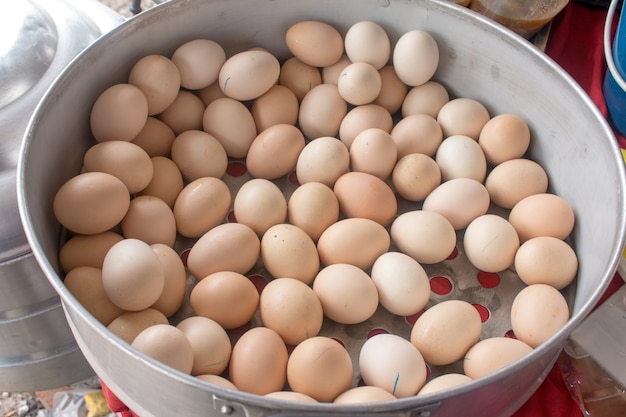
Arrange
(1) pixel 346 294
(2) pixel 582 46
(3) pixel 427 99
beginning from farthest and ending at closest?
(2) pixel 582 46
(3) pixel 427 99
(1) pixel 346 294

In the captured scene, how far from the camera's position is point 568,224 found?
0.80 metres

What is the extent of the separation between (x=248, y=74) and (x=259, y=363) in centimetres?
42

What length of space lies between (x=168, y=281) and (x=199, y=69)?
1.10ft

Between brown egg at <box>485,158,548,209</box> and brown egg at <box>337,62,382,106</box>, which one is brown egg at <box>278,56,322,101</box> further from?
brown egg at <box>485,158,548,209</box>

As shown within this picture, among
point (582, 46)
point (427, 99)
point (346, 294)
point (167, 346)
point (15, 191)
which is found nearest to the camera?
point (167, 346)

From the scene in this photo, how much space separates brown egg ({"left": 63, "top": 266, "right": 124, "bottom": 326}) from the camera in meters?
0.70

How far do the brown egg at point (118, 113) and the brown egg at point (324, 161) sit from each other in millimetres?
229

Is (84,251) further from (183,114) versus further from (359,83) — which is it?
(359,83)

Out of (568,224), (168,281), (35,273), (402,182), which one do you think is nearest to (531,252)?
(568,224)

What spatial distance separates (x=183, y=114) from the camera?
92cm

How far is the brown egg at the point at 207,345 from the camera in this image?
665mm

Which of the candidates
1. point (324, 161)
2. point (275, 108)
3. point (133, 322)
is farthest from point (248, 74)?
point (133, 322)

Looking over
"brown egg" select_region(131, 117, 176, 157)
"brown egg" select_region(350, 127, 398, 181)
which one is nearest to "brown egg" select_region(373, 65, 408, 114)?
"brown egg" select_region(350, 127, 398, 181)

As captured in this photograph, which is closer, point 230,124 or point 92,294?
point 92,294
